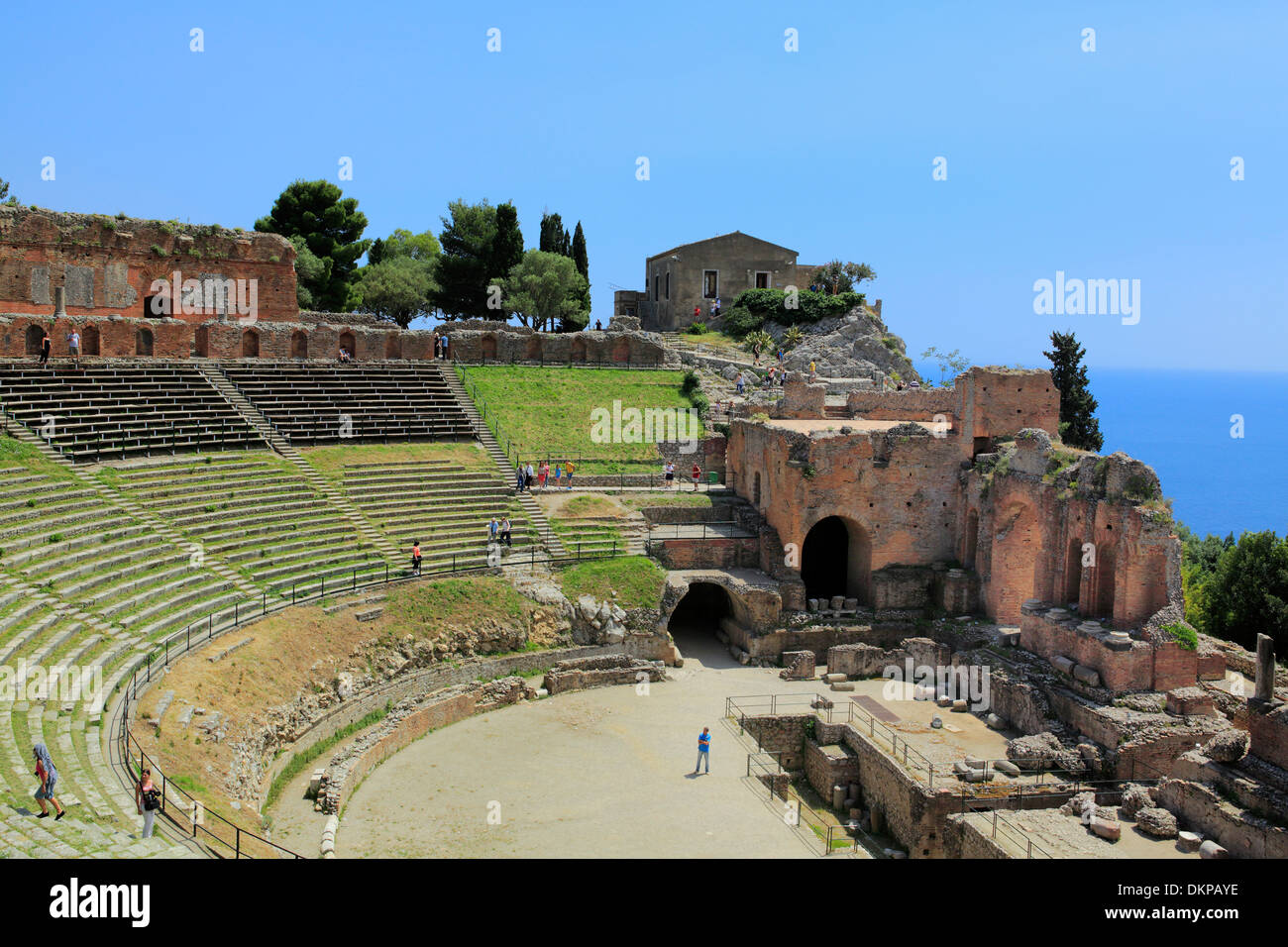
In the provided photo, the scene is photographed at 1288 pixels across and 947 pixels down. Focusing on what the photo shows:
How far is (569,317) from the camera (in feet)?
176

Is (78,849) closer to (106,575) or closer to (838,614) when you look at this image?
(106,575)

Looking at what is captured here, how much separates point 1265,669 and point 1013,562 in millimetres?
9581

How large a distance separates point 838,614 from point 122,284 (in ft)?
95.7

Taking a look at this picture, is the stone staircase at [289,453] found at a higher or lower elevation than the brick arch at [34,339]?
lower

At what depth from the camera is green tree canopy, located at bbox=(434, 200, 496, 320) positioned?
52.7 metres

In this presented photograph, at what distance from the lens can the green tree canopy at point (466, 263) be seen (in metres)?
52.7

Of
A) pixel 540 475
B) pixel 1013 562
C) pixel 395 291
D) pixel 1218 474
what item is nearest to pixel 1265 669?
pixel 1013 562

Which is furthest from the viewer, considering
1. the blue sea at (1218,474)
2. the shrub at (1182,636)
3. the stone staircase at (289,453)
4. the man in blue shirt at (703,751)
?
the blue sea at (1218,474)

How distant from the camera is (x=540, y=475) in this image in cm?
3284

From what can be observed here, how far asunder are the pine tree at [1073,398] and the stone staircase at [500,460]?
84.0ft

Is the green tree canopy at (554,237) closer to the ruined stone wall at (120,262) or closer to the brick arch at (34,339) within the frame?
the ruined stone wall at (120,262)

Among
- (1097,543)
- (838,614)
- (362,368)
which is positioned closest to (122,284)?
(362,368)

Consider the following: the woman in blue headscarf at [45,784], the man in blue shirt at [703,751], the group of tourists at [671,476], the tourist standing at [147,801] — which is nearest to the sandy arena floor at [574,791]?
the man in blue shirt at [703,751]

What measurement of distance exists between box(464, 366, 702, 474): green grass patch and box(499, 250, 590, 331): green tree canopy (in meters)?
9.48
